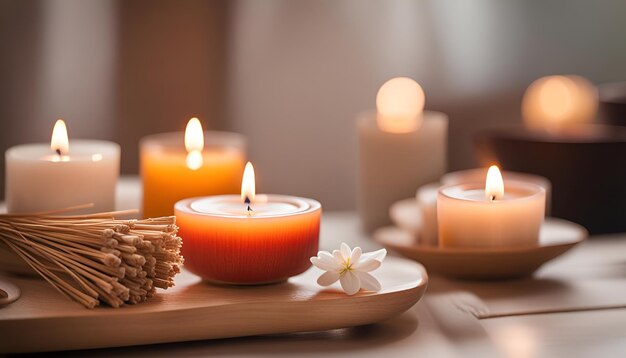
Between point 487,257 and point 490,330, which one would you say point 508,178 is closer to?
point 487,257

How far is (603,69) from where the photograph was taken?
182 centimetres

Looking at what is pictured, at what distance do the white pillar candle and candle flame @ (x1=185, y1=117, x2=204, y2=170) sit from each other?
10.4 inches

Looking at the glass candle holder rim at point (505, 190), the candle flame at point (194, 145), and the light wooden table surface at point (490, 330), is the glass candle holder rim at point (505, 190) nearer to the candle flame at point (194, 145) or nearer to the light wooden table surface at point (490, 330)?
the light wooden table surface at point (490, 330)

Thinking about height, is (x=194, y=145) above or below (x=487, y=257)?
above

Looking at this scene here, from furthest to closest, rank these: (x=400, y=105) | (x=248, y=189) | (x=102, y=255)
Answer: (x=400, y=105) < (x=248, y=189) < (x=102, y=255)

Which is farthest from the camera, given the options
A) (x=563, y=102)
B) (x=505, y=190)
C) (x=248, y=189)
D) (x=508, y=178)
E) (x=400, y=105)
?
(x=563, y=102)

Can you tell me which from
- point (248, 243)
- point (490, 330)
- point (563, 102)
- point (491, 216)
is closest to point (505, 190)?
point (491, 216)

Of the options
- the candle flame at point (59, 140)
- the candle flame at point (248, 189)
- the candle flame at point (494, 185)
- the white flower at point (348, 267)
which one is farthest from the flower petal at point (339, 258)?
→ the candle flame at point (59, 140)

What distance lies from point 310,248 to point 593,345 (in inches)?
10.3

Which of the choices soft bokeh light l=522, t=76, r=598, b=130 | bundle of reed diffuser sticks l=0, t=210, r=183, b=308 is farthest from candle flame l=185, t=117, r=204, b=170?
soft bokeh light l=522, t=76, r=598, b=130

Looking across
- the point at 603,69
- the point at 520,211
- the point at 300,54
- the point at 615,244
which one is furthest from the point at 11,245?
the point at 603,69

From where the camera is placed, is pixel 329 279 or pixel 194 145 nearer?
pixel 329 279

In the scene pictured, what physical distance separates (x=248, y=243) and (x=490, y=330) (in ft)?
0.78

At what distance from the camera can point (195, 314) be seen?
695 millimetres
